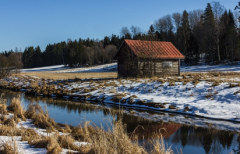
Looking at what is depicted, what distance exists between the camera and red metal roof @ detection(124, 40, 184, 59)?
85.8 ft

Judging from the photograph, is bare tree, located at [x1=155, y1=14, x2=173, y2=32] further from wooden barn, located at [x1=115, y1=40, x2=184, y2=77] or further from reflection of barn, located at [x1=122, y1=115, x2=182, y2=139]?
reflection of barn, located at [x1=122, y1=115, x2=182, y2=139]

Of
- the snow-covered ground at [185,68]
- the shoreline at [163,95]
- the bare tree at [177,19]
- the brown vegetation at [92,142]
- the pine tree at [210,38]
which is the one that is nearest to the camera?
the brown vegetation at [92,142]

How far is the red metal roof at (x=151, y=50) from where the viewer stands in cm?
2617

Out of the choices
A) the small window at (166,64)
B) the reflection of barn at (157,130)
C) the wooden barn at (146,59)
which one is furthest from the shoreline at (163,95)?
the small window at (166,64)

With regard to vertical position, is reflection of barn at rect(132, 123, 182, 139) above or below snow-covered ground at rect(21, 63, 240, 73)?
below

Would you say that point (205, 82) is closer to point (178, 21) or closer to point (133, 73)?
point (133, 73)

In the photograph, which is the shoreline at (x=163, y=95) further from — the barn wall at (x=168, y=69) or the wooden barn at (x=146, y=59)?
the barn wall at (x=168, y=69)

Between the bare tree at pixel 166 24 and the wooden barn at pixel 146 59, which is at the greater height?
the bare tree at pixel 166 24

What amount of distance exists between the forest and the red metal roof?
1.00 m

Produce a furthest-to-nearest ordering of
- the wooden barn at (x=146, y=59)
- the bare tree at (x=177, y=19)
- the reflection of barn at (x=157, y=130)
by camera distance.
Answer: the bare tree at (x=177, y=19), the wooden barn at (x=146, y=59), the reflection of barn at (x=157, y=130)

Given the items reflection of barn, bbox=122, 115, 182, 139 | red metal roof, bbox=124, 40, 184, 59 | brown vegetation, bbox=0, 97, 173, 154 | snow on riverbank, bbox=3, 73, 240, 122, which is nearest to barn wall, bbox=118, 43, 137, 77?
red metal roof, bbox=124, 40, 184, 59

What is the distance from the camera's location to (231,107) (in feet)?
39.2

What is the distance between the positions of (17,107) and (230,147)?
379 inches

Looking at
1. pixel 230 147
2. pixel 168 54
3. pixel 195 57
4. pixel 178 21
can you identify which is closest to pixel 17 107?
pixel 230 147
